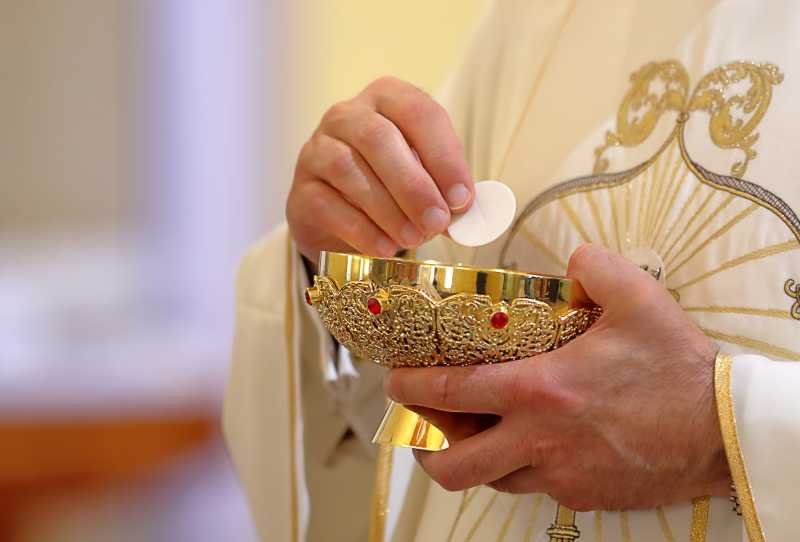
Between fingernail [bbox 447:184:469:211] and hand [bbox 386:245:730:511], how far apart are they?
110 mm

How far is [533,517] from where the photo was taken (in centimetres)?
75

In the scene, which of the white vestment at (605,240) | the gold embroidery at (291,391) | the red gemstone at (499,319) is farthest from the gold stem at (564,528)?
the gold embroidery at (291,391)

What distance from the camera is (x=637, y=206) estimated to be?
74cm

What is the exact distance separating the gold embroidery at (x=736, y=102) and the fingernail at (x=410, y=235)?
9.3 inches

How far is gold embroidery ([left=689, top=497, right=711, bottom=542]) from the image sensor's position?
0.64 m

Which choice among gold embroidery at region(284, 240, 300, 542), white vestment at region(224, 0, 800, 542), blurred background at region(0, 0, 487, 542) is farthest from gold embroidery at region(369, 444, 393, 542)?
blurred background at region(0, 0, 487, 542)

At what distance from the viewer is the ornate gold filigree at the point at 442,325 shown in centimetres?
55

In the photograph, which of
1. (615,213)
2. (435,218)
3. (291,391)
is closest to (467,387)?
(435,218)

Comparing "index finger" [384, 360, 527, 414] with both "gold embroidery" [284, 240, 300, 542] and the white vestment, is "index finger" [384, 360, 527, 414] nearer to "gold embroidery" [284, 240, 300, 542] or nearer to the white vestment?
the white vestment

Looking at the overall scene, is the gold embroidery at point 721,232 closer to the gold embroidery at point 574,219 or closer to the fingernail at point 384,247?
the gold embroidery at point 574,219

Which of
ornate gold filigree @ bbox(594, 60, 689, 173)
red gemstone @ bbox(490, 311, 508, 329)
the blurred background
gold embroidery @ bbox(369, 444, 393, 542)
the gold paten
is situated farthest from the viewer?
the blurred background

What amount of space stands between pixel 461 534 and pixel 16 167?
112 inches

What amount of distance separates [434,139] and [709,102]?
219mm

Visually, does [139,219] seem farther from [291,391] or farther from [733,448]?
[733,448]
